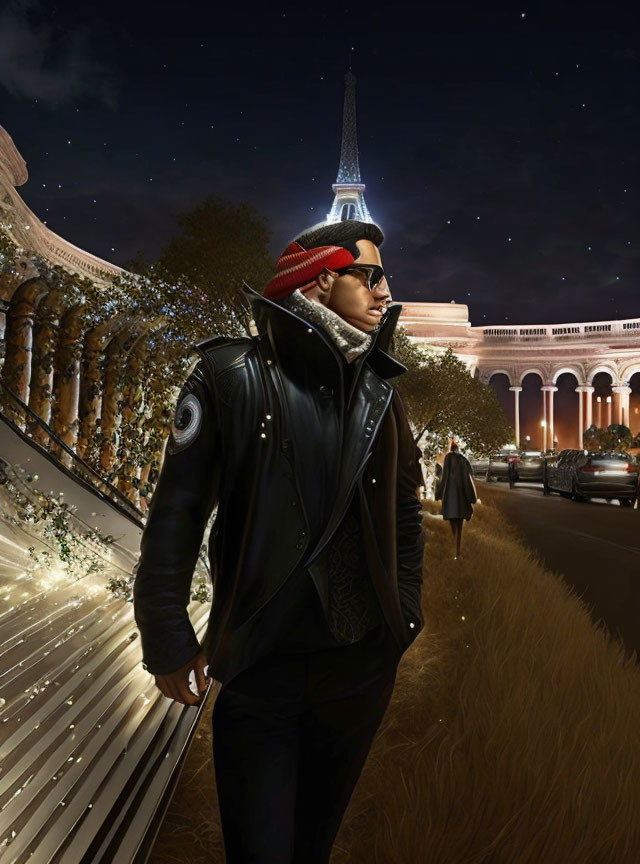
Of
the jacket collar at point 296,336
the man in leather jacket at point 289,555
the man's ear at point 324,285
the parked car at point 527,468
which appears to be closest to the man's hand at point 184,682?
the man in leather jacket at point 289,555

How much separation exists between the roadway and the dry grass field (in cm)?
101

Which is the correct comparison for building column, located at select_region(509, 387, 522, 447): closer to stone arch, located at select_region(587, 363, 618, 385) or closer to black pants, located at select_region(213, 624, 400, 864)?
stone arch, located at select_region(587, 363, 618, 385)

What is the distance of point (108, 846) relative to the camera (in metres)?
1.87

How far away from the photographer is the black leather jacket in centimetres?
149

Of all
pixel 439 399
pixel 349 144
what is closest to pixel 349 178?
pixel 349 144

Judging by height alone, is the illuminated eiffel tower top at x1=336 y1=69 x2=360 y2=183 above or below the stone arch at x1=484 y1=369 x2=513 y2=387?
above

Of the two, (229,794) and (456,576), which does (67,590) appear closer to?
(229,794)

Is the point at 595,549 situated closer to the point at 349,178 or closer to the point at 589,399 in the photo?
the point at 589,399

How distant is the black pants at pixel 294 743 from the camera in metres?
1.49

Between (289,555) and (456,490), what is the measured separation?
356 inches

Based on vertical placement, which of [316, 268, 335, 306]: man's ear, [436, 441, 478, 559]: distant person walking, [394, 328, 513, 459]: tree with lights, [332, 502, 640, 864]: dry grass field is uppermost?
[394, 328, 513, 459]: tree with lights

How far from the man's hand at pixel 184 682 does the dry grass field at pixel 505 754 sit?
53.1 inches

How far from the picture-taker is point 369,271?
170 cm

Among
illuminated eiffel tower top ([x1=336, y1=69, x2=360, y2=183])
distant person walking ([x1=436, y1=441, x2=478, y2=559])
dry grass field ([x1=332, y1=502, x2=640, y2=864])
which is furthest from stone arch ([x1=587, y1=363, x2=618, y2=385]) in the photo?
dry grass field ([x1=332, y1=502, x2=640, y2=864])
